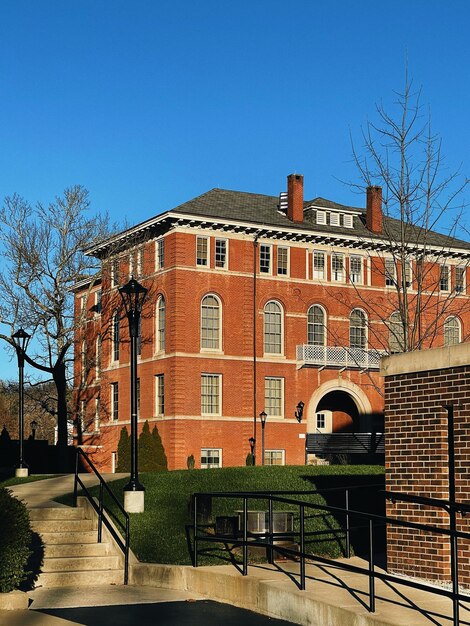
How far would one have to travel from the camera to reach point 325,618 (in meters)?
11.2

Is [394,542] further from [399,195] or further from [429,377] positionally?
[399,195]

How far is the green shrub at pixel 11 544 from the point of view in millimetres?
12953

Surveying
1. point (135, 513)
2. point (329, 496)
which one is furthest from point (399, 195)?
point (135, 513)

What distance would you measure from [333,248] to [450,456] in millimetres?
49101

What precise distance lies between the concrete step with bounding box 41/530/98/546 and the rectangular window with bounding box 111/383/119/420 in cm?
4547

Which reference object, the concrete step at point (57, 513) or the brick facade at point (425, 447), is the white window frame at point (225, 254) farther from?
the brick facade at point (425, 447)

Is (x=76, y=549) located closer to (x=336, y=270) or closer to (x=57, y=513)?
(x=57, y=513)

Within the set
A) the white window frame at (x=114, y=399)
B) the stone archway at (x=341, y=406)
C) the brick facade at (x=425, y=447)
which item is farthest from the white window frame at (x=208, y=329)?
the brick facade at (x=425, y=447)

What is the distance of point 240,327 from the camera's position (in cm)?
5747

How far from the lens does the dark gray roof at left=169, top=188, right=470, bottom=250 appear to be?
5819 cm

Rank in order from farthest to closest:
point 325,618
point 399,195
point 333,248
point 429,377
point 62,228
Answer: point 333,248 < point 62,228 < point 399,195 < point 429,377 < point 325,618

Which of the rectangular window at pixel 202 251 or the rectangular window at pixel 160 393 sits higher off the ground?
the rectangular window at pixel 202 251

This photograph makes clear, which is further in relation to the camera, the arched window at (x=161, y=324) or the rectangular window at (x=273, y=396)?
the rectangular window at (x=273, y=396)

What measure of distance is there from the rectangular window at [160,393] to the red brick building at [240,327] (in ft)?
0.18
